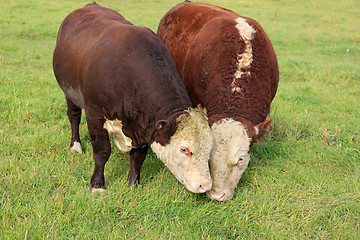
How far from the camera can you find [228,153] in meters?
3.57

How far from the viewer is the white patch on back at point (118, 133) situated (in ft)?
12.3

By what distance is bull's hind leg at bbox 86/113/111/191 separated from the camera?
384 centimetres

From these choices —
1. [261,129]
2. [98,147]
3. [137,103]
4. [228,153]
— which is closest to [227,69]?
[261,129]

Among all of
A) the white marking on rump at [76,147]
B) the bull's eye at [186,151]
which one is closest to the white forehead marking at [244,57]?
the bull's eye at [186,151]

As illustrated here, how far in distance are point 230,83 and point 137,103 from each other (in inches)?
43.4

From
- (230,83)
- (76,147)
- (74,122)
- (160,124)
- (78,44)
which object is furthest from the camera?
(74,122)

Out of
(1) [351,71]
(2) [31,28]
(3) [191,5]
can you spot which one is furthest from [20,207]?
(2) [31,28]

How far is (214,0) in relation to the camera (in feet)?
79.0

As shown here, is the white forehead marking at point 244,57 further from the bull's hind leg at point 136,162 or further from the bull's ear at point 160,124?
the bull's hind leg at point 136,162

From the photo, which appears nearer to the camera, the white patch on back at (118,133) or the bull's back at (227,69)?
the white patch on back at (118,133)

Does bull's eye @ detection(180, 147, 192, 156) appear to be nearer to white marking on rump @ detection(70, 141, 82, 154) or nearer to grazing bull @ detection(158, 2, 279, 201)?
grazing bull @ detection(158, 2, 279, 201)

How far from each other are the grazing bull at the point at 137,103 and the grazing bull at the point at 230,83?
0.33 m

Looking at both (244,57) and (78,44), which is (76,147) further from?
(244,57)

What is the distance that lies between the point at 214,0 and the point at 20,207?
893 inches
